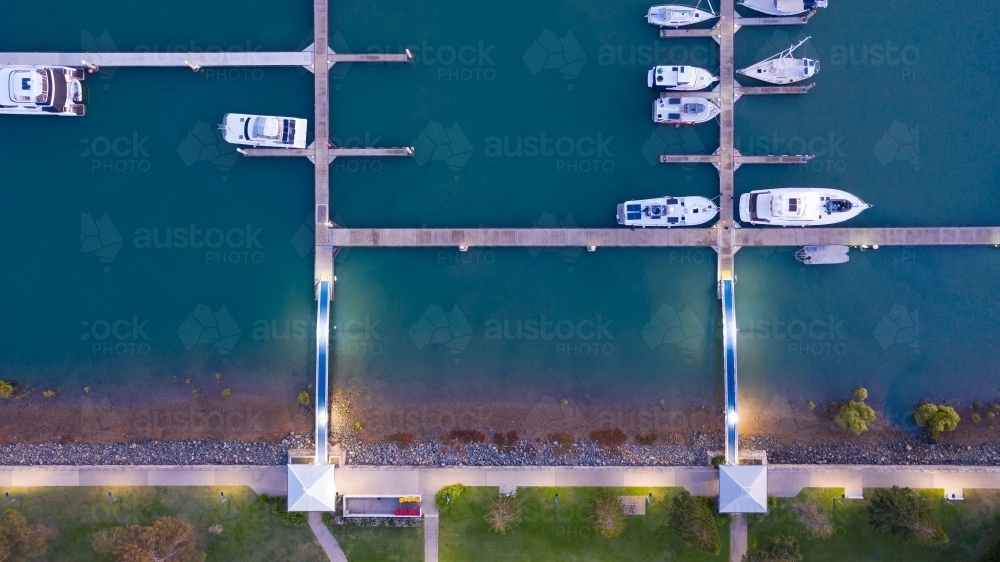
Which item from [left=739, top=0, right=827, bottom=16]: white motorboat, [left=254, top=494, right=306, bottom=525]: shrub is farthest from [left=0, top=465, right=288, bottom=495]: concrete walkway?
[left=739, top=0, right=827, bottom=16]: white motorboat

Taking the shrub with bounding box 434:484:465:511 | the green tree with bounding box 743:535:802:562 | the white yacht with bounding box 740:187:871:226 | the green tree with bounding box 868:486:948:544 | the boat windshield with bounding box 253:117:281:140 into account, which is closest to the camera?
the green tree with bounding box 868:486:948:544

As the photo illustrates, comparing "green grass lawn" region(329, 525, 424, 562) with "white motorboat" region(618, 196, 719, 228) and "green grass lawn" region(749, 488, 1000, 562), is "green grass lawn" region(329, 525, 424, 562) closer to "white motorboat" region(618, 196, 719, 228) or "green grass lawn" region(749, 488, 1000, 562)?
"green grass lawn" region(749, 488, 1000, 562)

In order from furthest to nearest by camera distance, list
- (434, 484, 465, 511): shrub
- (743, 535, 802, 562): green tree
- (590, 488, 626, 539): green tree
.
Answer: (434, 484, 465, 511): shrub < (590, 488, 626, 539): green tree < (743, 535, 802, 562): green tree

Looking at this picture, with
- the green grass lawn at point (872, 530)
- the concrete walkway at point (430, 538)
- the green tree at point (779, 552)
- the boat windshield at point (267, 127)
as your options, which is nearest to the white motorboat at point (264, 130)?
the boat windshield at point (267, 127)

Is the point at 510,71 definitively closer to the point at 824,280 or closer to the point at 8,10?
the point at 824,280

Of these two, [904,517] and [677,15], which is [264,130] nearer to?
[677,15]

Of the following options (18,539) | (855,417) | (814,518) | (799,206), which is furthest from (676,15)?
(18,539)
